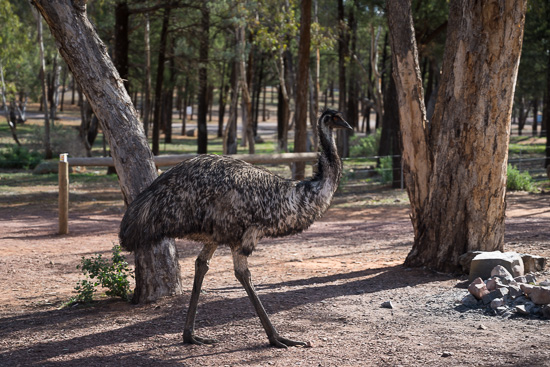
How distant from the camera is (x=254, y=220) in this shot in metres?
5.41

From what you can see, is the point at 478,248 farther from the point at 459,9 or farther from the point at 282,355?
the point at 282,355

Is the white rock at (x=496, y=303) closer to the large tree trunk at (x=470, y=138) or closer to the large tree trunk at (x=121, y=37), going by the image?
the large tree trunk at (x=470, y=138)

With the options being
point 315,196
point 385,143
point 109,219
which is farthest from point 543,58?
point 315,196

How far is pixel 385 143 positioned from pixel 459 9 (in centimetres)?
1296

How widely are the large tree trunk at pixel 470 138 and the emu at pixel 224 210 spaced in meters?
2.80

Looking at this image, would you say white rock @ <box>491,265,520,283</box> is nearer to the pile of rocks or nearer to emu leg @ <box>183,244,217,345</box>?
the pile of rocks

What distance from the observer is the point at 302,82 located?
54.8 ft

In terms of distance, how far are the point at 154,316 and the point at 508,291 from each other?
343 centimetres

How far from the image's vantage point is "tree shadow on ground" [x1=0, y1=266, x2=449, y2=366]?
5285 millimetres

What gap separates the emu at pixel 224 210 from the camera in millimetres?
5383

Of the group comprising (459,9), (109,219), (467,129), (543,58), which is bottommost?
(109,219)

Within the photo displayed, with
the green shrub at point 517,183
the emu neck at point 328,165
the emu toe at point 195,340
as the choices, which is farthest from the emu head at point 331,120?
the green shrub at point 517,183

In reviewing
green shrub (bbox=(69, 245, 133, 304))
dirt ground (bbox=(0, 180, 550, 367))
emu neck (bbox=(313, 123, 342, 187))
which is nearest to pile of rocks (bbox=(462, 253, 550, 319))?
dirt ground (bbox=(0, 180, 550, 367))

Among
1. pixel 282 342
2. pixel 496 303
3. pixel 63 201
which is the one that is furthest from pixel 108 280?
pixel 63 201
